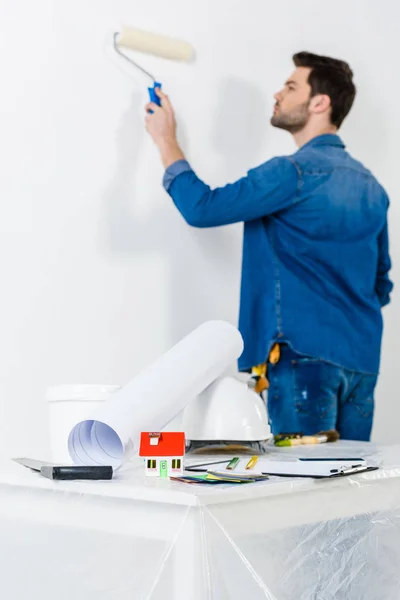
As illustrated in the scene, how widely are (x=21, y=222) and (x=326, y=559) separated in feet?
4.32

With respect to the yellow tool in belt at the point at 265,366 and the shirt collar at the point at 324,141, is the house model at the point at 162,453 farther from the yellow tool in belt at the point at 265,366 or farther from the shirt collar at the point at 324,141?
the shirt collar at the point at 324,141

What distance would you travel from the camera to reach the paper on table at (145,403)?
0.93 metres

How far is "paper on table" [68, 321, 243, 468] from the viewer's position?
93 cm

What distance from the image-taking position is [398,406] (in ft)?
9.23

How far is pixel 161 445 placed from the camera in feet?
2.85

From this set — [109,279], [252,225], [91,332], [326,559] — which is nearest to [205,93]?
[252,225]

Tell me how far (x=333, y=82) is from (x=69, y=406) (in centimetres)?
148

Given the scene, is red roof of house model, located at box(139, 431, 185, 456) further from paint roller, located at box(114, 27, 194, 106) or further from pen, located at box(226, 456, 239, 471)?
paint roller, located at box(114, 27, 194, 106)

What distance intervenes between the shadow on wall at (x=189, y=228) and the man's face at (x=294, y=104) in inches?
7.3

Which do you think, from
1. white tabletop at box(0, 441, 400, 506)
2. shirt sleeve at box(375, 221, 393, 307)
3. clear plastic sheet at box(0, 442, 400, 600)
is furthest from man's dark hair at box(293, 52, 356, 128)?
clear plastic sheet at box(0, 442, 400, 600)

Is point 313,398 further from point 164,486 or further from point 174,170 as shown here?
point 164,486

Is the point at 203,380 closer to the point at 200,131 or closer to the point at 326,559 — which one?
the point at 326,559

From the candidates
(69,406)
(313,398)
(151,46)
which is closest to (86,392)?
(69,406)

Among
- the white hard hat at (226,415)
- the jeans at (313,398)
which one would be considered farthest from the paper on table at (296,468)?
the jeans at (313,398)
